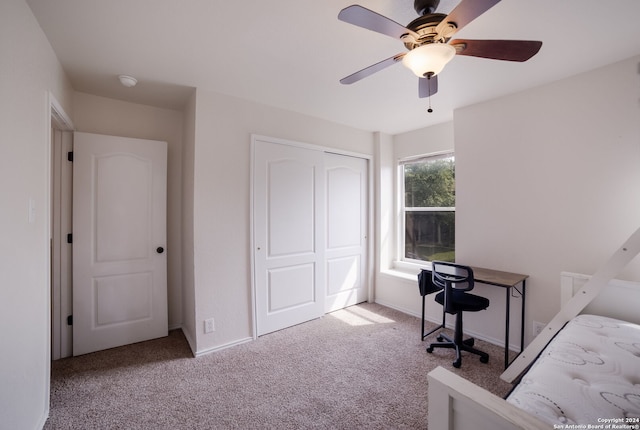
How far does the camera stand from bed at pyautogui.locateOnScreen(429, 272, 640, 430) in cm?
86

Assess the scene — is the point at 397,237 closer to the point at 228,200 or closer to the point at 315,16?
the point at 228,200

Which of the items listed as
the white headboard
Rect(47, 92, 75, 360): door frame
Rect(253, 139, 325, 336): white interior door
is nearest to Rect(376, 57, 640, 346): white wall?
the white headboard

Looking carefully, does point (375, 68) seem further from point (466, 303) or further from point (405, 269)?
point (405, 269)

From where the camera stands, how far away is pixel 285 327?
309 cm

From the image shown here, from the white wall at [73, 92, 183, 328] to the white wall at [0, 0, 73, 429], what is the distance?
943 millimetres

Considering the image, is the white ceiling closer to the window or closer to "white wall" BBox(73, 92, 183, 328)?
"white wall" BBox(73, 92, 183, 328)

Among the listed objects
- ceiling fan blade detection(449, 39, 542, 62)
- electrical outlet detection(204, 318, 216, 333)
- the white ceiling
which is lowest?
electrical outlet detection(204, 318, 216, 333)

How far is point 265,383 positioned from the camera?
6.98ft

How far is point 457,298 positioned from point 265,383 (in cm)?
183

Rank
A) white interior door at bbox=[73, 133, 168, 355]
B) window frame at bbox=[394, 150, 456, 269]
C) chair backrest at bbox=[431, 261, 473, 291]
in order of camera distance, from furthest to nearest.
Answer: window frame at bbox=[394, 150, 456, 269], white interior door at bbox=[73, 133, 168, 355], chair backrest at bbox=[431, 261, 473, 291]

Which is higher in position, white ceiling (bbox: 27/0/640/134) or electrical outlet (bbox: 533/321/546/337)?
white ceiling (bbox: 27/0/640/134)

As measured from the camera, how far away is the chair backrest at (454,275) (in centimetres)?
229

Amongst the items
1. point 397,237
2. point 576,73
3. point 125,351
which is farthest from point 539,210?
point 125,351

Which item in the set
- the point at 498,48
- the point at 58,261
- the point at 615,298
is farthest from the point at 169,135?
the point at 615,298
